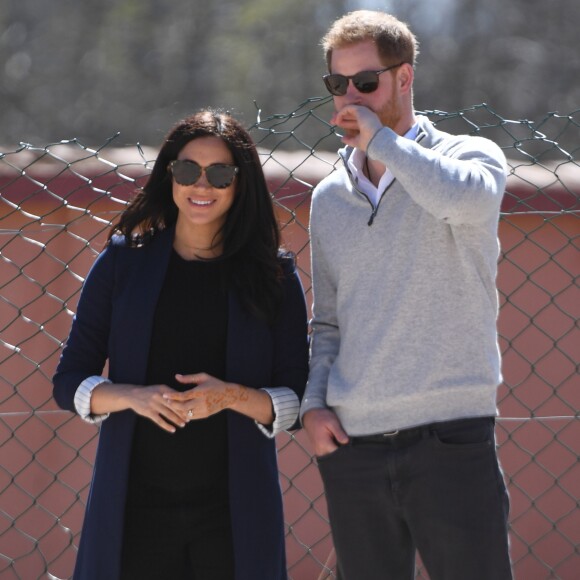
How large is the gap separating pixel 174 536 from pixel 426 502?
59cm

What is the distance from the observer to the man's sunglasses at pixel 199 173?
2.64m

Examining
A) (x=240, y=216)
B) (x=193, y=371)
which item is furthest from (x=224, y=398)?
(x=240, y=216)

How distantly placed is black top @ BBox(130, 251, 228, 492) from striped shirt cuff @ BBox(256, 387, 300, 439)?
11 centimetres

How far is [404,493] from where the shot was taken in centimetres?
246

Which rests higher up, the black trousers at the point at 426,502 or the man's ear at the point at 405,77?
the man's ear at the point at 405,77

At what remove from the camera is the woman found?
8.36 ft

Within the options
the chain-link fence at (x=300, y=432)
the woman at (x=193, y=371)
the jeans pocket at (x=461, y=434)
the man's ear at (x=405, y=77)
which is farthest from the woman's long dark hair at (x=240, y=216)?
the chain-link fence at (x=300, y=432)

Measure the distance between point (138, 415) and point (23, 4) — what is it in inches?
646

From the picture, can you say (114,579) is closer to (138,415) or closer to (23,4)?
(138,415)

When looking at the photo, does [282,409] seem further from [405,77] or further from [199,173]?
[405,77]

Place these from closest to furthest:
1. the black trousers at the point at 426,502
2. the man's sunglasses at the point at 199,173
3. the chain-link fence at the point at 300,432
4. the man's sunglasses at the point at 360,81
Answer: the black trousers at the point at 426,502
the man's sunglasses at the point at 360,81
the man's sunglasses at the point at 199,173
the chain-link fence at the point at 300,432

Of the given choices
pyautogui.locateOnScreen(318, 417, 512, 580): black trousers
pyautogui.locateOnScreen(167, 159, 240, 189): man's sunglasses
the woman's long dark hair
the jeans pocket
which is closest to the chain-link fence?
the woman's long dark hair

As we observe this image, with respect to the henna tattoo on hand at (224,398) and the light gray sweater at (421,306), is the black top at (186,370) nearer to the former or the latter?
the henna tattoo on hand at (224,398)

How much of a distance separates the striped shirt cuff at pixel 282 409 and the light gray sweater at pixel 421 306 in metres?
0.12
